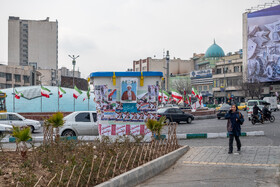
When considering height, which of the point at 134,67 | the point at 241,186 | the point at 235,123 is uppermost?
the point at 134,67

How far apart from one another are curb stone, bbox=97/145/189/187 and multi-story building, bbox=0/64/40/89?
257ft

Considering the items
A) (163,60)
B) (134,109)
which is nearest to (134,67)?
(163,60)

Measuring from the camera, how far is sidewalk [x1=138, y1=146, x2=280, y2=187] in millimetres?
7703

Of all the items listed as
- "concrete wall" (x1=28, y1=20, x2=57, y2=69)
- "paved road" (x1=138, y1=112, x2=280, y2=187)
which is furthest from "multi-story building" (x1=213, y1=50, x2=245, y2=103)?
"paved road" (x1=138, y1=112, x2=280, y2=187)

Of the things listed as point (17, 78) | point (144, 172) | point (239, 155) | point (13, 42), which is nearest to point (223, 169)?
point (239, 155)

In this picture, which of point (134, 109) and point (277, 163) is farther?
point (134, 109)

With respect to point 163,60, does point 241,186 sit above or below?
below

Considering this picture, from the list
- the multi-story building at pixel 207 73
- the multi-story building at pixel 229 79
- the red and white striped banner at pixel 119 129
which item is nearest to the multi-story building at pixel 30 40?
the multi-story building at pixel 207 73

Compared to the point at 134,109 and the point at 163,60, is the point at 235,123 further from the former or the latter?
the point at 163,60

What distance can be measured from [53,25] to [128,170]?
119 m

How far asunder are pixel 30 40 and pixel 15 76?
36.6 metres

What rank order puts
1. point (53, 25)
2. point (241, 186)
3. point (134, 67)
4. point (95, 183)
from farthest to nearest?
point (134, 67), point (53, 25), point (241, 186), point (95, 183)

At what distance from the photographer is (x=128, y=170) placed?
25.0 feet

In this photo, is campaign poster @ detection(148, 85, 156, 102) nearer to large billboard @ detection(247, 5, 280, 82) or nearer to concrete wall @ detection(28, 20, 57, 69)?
large billboard @ detection(247, 5, 280, 82)
